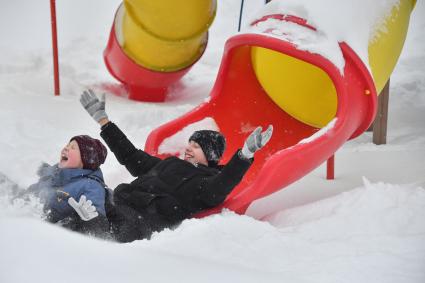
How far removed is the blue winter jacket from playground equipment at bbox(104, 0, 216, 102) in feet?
6.61

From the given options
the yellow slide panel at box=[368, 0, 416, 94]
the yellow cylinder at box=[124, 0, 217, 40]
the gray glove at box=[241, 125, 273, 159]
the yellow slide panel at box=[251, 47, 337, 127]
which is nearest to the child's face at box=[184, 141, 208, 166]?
the gray glove at box=[241, 125, 273, 159]

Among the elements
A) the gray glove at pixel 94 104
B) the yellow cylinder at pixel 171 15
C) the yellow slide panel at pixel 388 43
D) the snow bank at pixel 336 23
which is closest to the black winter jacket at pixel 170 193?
the gray glove at pixel 94 104

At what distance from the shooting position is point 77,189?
209cm

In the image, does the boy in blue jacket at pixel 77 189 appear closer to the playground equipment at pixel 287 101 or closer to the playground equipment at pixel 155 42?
the playground equipment at pixel 287 101

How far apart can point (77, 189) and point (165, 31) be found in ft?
7.15

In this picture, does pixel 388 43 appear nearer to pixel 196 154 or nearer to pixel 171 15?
pixel 196 154

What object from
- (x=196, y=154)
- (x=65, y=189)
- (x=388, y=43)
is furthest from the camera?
(x=388, y=43)

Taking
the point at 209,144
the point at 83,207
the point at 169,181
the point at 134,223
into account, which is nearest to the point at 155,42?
the point at 209,144

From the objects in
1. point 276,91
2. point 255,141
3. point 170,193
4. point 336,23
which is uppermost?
point 336,23

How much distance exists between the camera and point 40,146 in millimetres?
3146

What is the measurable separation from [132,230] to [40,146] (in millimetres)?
1217

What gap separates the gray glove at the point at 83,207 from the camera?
1.97 m

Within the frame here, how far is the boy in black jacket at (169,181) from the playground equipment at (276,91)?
0.12 m

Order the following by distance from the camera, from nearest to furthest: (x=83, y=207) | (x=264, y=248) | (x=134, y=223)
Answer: (x=264, y=248)
(x=83, y=207)
(x=134, y=223)
